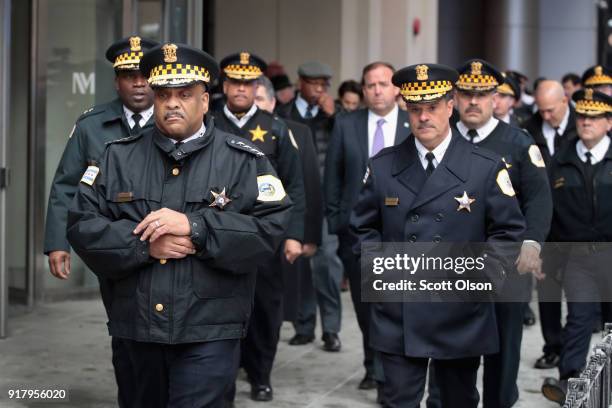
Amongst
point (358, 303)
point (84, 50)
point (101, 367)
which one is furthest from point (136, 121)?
point (84, 50)

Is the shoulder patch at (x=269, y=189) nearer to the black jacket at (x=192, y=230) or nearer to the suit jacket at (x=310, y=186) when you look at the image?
the black jacket at (x=192, y=230)

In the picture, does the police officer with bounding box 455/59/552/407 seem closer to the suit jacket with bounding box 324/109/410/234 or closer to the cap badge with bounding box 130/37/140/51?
the suit jacket with bounding box 324/109/410/234

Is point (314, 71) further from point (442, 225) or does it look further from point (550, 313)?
point (442, 225)

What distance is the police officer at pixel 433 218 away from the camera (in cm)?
582

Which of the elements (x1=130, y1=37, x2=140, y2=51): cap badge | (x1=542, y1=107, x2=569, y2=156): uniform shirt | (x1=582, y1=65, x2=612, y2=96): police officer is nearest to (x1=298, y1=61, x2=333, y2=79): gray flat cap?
(x1=542, y1=107, x2=569, y2=156): uniform shirt

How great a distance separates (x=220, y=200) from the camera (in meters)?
5.20

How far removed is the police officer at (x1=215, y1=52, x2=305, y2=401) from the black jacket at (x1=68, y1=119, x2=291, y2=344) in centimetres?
236

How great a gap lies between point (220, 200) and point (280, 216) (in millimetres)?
310

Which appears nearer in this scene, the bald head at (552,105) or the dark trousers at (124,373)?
the dark trousers at (124,373)

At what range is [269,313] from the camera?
Answer: 7.83m

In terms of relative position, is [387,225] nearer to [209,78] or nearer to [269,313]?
[209,78]

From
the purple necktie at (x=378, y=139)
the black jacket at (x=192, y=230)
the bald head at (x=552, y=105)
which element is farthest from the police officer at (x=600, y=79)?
the black jacket at (x=192, y=230)

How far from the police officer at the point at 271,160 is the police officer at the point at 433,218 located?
5.86 ft

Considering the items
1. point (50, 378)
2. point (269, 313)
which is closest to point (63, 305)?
point (50, 378)
